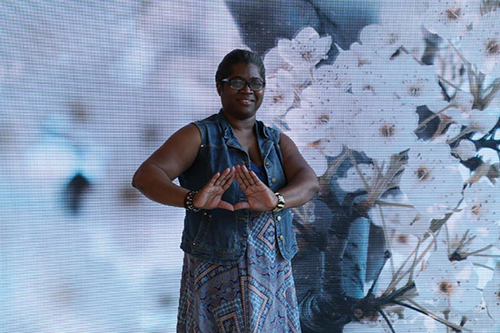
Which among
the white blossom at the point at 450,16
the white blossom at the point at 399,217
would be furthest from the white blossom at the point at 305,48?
the white blossom at the point at 399,217

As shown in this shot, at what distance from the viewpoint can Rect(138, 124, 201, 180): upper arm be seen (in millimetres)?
1554

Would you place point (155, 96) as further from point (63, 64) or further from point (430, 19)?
point (430, 19)

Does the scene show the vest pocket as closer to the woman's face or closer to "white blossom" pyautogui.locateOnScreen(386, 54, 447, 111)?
the woman's face

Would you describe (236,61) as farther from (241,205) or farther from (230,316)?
(230,316)

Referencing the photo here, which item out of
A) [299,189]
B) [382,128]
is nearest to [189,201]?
[299,189]

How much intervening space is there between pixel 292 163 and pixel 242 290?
50 cm

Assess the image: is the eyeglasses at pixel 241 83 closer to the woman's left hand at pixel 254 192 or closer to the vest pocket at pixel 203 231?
the woman's left hand at pixel 254 192

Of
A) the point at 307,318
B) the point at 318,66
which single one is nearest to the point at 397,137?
the point at 318,66

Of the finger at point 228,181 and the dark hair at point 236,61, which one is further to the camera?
the dark hair at point 236,61

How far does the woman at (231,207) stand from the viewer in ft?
5.01

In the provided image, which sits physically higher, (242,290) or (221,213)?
(221,213)

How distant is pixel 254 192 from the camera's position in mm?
1524

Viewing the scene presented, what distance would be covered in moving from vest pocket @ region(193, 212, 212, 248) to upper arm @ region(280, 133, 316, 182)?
1.13 feet

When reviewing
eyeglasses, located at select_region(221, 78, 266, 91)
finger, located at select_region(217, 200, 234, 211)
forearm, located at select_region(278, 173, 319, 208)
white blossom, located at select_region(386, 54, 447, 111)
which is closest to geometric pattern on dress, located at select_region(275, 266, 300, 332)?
forearm, located at select_region(278, 173, 319, 208)
